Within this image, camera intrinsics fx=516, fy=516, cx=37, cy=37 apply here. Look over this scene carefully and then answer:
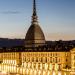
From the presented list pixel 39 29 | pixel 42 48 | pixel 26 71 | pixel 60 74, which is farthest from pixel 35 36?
pixel 60 74

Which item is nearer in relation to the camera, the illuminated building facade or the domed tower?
the illuminated building facade

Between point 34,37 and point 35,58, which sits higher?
point 34,37

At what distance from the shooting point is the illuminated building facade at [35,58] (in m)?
108

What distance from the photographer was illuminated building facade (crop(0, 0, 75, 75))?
107875 mm

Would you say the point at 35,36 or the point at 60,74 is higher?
→ the point at 35,36

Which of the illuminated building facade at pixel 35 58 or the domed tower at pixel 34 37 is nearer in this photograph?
the illuminated building facade at pixel 35 58

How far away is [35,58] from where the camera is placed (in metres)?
126

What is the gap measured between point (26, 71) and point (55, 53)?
38.7 feet

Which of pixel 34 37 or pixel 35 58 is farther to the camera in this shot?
pixel 34 37

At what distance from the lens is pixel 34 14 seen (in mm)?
153875

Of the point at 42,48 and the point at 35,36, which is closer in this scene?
the point at 42,48

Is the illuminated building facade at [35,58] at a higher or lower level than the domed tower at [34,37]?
lower

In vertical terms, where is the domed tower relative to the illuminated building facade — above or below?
above

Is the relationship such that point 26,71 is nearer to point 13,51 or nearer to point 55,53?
point 55,53
